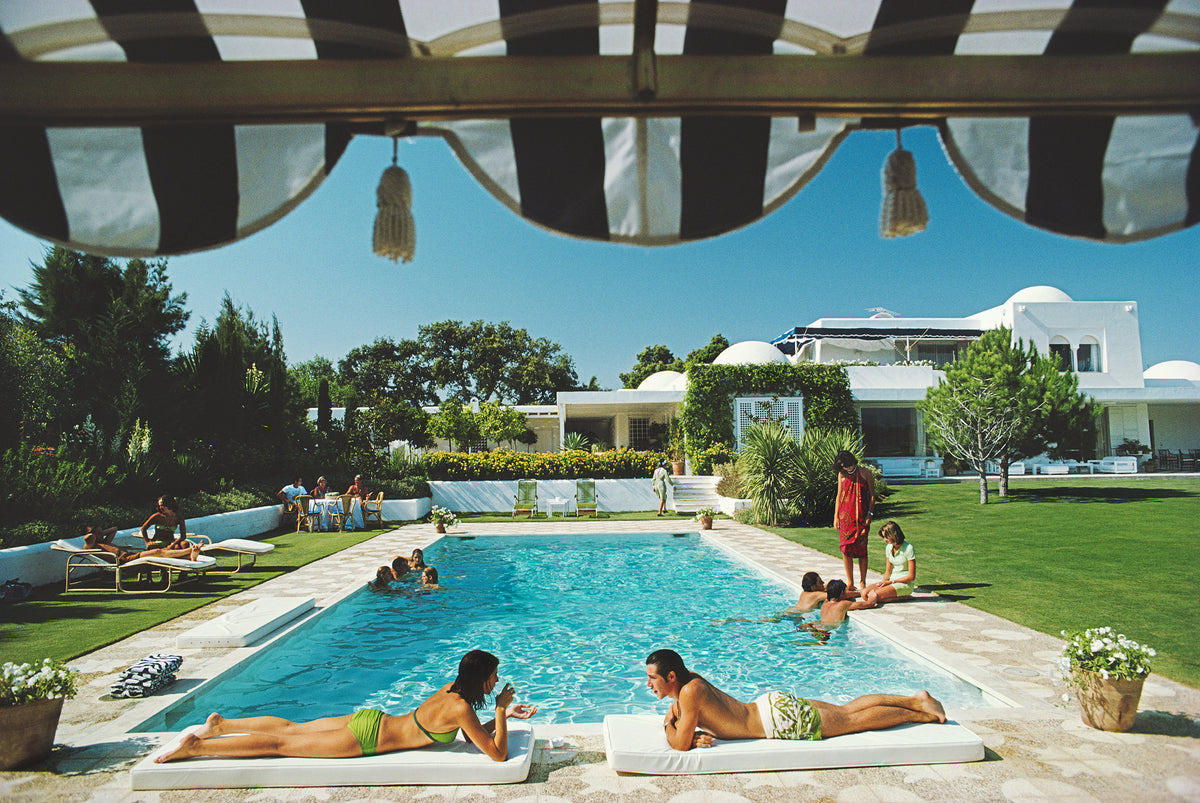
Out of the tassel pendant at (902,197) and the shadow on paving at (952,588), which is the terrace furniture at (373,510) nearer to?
the shadow on paving at (952,588)

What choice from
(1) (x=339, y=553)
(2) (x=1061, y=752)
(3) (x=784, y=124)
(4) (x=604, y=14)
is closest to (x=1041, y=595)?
(2) (x=1061, y=752)

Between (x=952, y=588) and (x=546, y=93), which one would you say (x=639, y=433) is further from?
(x=546, y=93)

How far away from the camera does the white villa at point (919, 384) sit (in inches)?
1043

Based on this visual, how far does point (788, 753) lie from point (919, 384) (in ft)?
86.3

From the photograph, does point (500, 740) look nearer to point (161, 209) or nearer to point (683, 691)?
point (683, 691)

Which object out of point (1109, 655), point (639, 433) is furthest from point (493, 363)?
point (1109, 655)

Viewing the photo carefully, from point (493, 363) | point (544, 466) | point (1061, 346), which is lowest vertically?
point (544, 466)

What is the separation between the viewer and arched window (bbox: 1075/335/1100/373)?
2980 centimetres

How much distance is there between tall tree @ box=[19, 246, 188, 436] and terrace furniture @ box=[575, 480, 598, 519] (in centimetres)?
1086

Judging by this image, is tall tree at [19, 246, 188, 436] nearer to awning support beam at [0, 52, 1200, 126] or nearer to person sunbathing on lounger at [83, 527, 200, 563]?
person sunbathing on lounger at [83, 527, 200, 563]

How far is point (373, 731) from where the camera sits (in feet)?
12.0

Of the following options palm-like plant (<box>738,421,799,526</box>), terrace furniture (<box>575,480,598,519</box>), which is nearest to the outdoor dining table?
terrace furniture (<box>575,480,598,519</box>)

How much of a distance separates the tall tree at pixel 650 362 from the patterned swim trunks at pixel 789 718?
44.7 metres

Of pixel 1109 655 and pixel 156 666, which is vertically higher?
pixel 1109 655
